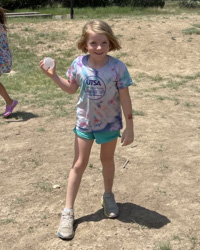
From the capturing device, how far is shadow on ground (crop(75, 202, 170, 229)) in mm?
3018

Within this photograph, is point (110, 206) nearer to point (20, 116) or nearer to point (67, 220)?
point (67, 220)

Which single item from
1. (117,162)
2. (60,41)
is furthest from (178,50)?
(117,162)

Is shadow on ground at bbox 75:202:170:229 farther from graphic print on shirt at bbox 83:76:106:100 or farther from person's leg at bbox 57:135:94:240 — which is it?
graphic print on shirt at bbox 83:76:106:100

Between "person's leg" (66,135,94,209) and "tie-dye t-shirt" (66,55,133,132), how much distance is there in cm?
10

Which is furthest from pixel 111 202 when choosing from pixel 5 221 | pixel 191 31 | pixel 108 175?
pixel 191 31

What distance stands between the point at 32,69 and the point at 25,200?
5.78 metres

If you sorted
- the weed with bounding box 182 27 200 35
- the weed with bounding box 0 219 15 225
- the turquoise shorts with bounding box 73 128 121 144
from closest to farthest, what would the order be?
the turquoise shorts with bounding box 73 128 121 144 < the weed with bounding box 0 219 15 225 < the weed with bounding box 182 27 200 35

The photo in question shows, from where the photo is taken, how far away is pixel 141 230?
2928 mm

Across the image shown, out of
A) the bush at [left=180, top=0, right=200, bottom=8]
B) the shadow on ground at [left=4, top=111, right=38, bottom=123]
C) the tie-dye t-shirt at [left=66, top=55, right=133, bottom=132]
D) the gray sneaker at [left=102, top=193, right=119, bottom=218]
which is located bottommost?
the bush at [left=180, top=0, right=200, bottom=8]

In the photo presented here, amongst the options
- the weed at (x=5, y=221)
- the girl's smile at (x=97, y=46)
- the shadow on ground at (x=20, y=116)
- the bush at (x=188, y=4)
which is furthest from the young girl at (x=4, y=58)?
the bush at (x=188, y=4)

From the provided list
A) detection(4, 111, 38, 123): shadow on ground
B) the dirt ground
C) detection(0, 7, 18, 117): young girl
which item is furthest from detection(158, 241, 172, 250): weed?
detection(0, 7, 18, 117): young girl

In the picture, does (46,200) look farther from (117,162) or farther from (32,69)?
(32,69)

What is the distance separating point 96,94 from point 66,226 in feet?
3.00

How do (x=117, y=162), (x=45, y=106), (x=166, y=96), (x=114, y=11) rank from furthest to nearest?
(x=114, y=11) < (x=166, y=96) < (x=45, y=106) < (x=117, y=162)
